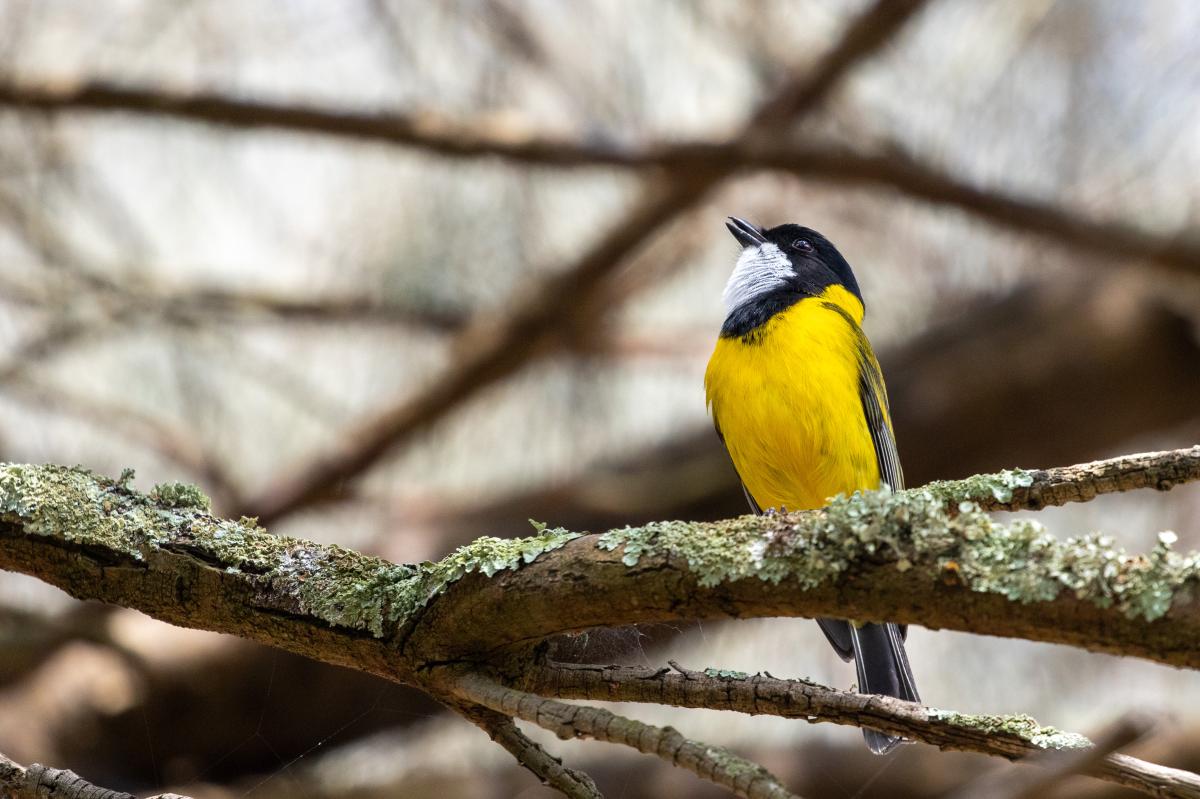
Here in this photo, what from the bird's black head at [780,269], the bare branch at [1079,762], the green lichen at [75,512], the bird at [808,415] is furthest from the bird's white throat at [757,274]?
the bare branch at [1079,762]

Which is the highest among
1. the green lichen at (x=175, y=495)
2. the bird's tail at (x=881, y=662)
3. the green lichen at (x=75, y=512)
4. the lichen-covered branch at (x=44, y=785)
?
the bird's tail at (x=881, y=662)

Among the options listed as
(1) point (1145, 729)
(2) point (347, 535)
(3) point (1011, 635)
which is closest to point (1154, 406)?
(2) point (347, 535)

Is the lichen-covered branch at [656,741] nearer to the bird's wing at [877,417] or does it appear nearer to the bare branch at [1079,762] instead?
the bare branch at [1079,762]

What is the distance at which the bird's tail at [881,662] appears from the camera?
2.76m

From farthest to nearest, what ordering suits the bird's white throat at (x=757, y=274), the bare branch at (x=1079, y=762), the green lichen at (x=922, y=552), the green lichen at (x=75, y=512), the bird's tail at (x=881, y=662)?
the bird's white throat at (x=757, y=274) < the bird's tail at (x=881, y=662) < the green lichen at (x=75, y=512) < the green lichen at (x=922, y=552) < the bare branch at (x=1079, y=762)

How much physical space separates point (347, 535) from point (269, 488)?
49cm

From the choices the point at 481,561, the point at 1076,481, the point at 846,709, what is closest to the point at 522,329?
the point at 481,561

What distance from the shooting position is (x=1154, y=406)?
442 centimetres

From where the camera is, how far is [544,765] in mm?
1401

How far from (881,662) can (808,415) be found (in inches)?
24.9

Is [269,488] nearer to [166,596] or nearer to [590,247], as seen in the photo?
[590,247]

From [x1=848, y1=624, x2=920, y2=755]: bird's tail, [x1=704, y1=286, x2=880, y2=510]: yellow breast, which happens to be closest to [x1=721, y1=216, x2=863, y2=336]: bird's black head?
[x1=704, y1=286, x2=880, y2=510]: yellow breast

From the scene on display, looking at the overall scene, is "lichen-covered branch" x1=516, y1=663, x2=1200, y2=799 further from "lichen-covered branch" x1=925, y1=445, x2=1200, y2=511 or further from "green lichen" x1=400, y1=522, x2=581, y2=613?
"lichen-covered branch" x1=925, y1=445, x2=1200, y2=511

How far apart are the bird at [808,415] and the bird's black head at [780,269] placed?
2 cm
